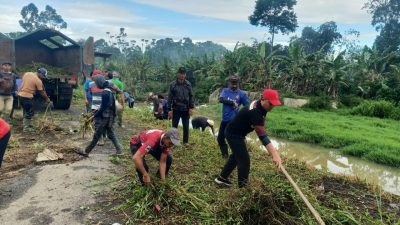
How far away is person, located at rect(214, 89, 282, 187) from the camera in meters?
4.75

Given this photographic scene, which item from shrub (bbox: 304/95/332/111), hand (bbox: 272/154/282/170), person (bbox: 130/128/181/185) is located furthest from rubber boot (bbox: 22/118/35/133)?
shrub (bbox: 304/95/332/111)

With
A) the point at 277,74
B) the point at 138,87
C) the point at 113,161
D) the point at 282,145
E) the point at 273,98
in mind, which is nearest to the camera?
the point at 273,98

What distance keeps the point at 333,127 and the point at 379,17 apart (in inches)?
1119

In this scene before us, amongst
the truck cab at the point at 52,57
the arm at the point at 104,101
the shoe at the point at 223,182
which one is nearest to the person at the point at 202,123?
the arm at the point at 104,101

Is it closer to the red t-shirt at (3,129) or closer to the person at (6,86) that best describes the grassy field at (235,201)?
the red t-shirt at (3,129)

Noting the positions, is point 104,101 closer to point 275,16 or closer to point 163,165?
point 163,165

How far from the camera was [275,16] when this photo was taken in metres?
34.5

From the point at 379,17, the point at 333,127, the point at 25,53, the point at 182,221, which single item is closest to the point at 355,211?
the point at 182,221

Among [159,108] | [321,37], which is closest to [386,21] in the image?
[321,37]

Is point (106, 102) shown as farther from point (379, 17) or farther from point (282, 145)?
→ point (379, 17)

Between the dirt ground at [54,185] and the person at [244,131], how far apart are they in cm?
177

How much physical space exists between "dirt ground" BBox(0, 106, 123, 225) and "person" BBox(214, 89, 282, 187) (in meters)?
1.77

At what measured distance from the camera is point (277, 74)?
22.8m

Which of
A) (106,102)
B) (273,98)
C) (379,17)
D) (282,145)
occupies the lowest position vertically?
(282,145)
